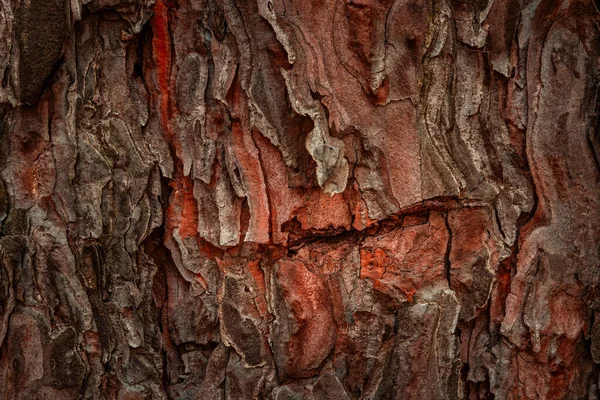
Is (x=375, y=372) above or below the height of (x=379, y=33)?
below

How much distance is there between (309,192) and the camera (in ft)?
4.65

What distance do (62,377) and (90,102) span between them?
0.54m

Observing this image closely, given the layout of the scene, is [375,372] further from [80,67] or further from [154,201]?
[80,67]

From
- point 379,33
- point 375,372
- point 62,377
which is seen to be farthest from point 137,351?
point 379,33

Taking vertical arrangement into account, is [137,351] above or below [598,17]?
below

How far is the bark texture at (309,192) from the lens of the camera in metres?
1.38

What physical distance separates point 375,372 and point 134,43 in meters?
0.82

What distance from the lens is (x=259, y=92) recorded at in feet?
4.55

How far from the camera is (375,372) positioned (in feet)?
4.66

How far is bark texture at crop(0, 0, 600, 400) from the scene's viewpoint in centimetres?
138

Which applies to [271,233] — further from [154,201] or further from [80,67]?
[80,67]

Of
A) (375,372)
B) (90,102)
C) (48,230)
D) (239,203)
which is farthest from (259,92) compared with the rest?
(375,372)

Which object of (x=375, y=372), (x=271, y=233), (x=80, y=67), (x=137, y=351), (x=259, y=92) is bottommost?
(x=375, y=372)

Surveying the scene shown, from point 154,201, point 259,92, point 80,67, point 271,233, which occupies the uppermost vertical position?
point 80,67
